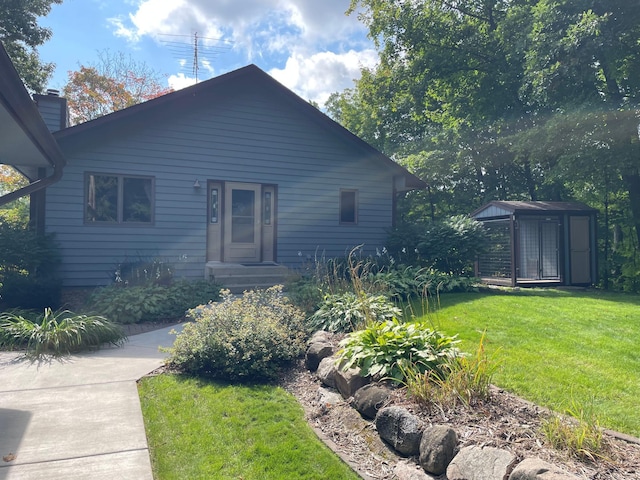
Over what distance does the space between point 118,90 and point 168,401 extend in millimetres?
24728

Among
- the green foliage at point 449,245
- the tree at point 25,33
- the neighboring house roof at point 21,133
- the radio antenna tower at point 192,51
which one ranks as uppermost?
the radio antenna tower at point 192,51

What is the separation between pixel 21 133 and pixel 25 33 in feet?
Answer: 51.8

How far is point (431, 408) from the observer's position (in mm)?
3012

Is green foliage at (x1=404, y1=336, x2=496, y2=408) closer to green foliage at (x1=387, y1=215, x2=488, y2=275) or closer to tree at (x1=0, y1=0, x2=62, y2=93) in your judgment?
green foliage at (x1=387, y1=215, x2=488, y2=275)

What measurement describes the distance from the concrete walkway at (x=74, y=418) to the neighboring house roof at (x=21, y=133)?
7.26 feet

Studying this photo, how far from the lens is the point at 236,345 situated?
A: 4.45m

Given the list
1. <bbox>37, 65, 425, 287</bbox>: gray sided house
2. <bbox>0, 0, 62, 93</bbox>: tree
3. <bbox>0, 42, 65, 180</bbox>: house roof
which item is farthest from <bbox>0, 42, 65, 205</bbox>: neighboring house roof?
<bbox>0, 0, 62, 93</bbox>: tree

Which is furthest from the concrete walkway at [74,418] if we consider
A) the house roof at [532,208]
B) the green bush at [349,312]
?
the house roof at [532,208]

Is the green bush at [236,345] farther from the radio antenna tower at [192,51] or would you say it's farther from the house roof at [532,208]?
the radio antenna tower at [192,51]

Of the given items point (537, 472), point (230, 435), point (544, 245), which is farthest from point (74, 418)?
point (544, 245)

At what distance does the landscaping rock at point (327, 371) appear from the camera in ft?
13.3

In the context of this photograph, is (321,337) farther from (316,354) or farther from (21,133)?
(21,133)

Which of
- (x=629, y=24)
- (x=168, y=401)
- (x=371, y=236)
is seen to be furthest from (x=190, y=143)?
(x=629, y=24)

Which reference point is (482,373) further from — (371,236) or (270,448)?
(371,236)
